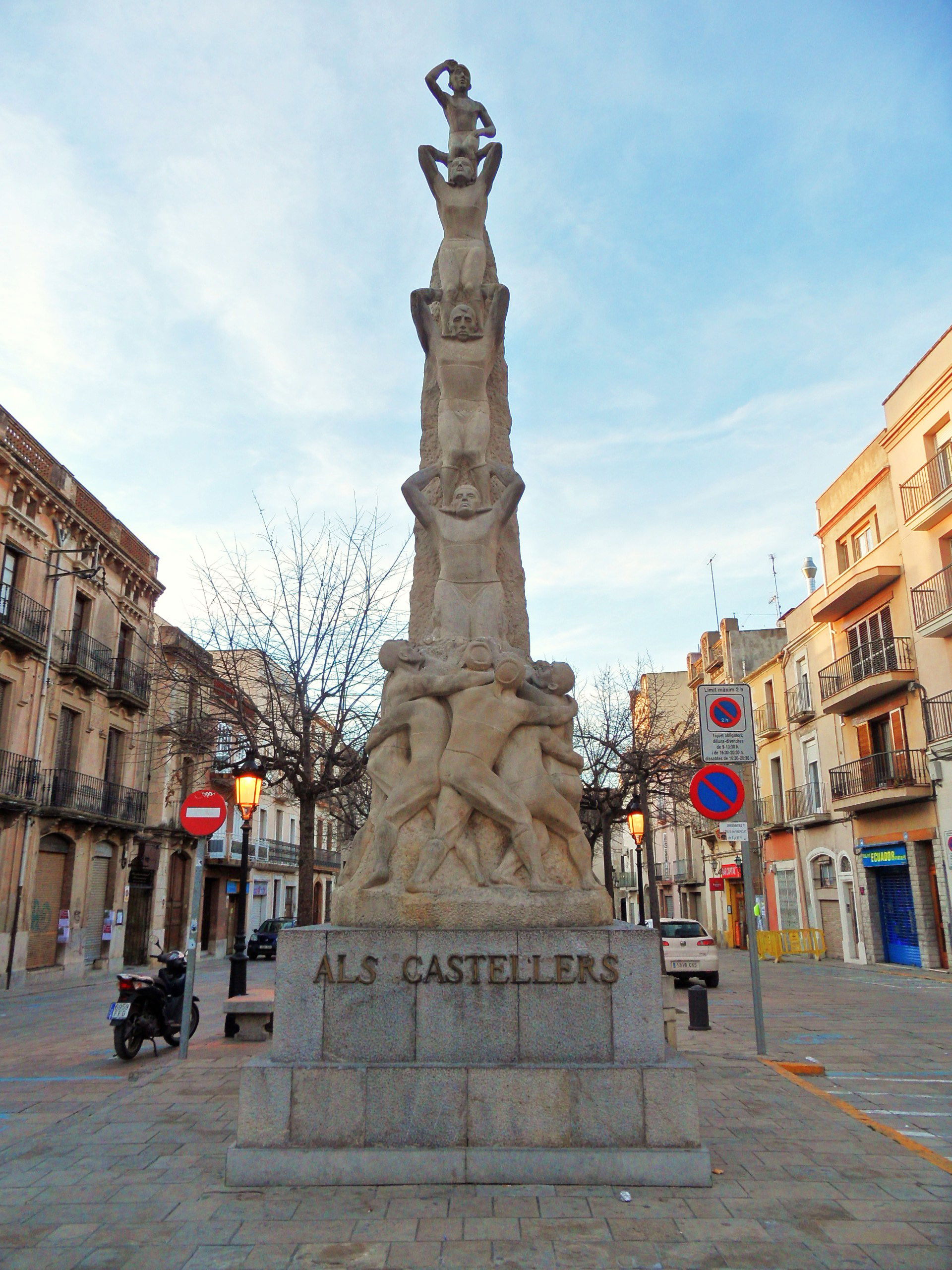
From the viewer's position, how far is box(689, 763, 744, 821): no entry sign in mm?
8461

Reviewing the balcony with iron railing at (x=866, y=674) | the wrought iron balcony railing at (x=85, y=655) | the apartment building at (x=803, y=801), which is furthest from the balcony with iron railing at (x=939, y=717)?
the wrought iron balcony railing at (x=85, y=655)

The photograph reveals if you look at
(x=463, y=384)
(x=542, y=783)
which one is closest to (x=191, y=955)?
(x=542, y=783)

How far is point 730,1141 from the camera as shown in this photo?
18.3 ft

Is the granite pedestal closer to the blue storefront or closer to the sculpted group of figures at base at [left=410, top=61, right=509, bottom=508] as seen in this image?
the sculpted group of figures at base at [left=410, top=61, right=509, bottom=508]

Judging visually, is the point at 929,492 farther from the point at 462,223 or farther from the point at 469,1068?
the point at 469,1068

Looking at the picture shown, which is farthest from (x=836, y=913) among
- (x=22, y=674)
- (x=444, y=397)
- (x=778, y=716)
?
(x=444, y=397)

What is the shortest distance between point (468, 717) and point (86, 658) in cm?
2240

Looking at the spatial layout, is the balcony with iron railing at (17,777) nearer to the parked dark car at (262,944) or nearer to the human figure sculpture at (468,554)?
the parked dark car at (262,944)

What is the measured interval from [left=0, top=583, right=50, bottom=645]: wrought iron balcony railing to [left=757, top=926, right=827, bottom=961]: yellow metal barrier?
2162cm

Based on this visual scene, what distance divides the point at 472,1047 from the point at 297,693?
1107cm

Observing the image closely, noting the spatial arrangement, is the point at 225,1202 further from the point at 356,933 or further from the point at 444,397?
the point at 444,397

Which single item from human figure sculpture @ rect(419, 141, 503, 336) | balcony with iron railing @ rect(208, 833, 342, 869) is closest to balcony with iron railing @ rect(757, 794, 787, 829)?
balcony with iron railing @ rect(208, 833, 342, 869)

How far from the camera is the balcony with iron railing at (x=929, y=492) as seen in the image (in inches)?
841

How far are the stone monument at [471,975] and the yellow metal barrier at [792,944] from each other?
24524 millimetres
